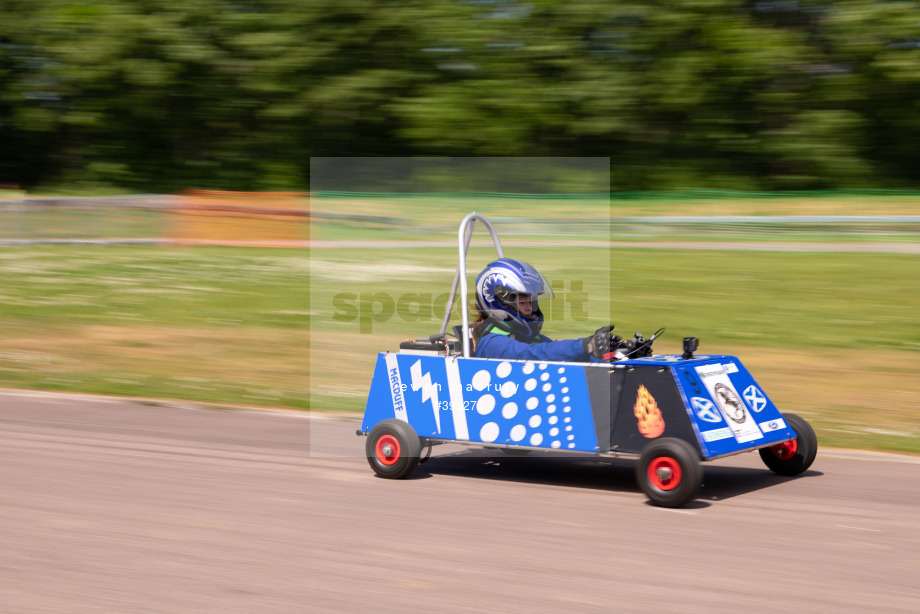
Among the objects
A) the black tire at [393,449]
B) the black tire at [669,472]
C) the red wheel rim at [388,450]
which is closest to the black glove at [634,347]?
the black tire at [669,472]

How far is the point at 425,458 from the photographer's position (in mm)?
7090

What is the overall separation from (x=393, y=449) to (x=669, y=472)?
181 centimetres

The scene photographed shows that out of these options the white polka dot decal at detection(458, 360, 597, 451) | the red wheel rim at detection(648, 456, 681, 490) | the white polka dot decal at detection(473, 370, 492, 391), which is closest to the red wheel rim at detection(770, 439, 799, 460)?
the red wheel rim at detection(648, 456, 681, 490)

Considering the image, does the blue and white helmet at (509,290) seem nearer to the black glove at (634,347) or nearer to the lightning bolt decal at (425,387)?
the lightning bolt decal at (425,387)

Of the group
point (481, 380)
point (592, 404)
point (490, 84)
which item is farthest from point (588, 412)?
point (490, 84)

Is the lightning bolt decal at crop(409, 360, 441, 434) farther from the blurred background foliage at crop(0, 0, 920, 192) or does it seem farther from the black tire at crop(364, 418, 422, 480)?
the blurred background foliage at crop(0, 0, 920, 192)

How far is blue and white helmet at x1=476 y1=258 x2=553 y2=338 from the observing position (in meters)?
6.81

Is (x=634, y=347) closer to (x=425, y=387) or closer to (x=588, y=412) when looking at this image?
(x=588, y=412)

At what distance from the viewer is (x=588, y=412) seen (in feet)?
20.6

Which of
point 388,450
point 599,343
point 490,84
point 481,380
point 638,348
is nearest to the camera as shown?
point 599,343

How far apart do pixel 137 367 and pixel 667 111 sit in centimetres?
1207

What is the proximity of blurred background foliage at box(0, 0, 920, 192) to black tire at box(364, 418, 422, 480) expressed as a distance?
45.9 ft

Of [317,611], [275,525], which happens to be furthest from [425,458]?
[317,611]

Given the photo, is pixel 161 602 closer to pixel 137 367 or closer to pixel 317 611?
pixel 317 611
